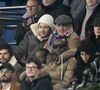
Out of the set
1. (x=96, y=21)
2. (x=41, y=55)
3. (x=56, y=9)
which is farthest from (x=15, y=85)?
(x=56, y=9)

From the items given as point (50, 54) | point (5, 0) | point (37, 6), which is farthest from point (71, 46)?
point (5, 0)

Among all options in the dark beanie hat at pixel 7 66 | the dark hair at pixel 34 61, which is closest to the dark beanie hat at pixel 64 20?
the dark hair at pixel 34 61

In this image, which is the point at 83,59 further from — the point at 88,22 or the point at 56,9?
the point at 56,9

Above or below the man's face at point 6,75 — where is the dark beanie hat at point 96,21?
above

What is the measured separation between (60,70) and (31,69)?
47 cm

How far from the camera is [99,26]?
13.5 m

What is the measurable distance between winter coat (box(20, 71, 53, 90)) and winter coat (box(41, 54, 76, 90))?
159 millimetres

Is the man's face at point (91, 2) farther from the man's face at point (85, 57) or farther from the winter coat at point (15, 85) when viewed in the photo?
the winter coat at point (15, 85)

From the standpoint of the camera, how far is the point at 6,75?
44.3ft

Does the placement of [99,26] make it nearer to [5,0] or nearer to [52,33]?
[52,33]

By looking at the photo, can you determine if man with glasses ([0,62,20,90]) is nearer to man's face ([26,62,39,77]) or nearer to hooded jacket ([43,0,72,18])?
man's face ([26,62,39,77])

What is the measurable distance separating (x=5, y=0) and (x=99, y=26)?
3.72 m

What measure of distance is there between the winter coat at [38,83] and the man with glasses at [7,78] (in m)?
0.15

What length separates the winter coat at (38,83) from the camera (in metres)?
13.1
